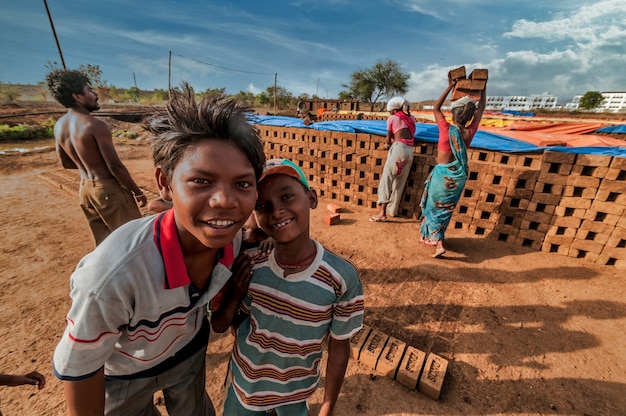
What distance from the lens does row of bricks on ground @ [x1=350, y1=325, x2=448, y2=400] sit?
214 cm

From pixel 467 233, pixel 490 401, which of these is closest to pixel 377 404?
pixel 490 401

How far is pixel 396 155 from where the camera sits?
4.73 meters

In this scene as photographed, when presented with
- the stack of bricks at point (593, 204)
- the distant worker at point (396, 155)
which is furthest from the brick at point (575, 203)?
the distant worker at point (396, 155)

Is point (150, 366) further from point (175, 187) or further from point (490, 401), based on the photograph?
point (490, 401)

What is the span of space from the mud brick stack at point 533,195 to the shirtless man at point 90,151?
12.8 feet

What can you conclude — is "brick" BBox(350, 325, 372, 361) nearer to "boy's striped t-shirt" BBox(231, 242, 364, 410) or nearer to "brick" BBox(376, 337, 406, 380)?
"brick" BBox(376, 337, 406, 380)

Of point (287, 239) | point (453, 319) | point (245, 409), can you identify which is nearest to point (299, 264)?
point (287, 239)

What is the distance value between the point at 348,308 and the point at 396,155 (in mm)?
3943

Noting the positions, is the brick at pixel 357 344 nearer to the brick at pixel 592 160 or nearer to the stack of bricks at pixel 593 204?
the stack of bricks at pixel 593 204

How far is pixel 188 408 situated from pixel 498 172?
476cm

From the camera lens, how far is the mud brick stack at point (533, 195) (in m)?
3.64

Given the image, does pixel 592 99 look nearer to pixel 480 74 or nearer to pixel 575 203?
pixel 575 203

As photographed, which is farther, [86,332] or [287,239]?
[287,239]

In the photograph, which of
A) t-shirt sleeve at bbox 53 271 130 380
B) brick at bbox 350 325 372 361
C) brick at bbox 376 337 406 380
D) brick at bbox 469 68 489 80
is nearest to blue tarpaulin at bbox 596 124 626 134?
brick at bbox 469 68 489 80
